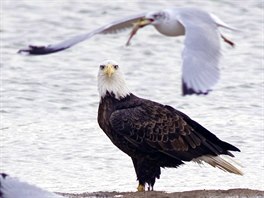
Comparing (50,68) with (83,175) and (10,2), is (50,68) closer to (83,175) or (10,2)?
(10,2)

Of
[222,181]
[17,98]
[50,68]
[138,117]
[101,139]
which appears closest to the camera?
[138,117]

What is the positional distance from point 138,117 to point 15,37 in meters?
7.59

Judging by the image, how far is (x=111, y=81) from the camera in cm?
1002

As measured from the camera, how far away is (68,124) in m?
12.9

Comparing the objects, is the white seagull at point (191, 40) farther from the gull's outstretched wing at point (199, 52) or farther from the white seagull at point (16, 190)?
the white seagull at point (16, 190)

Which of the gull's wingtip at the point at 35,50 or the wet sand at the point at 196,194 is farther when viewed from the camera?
the gull's wingtip at the point at 35,50

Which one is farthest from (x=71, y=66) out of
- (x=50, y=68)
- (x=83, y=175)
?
(x=83, y=175)

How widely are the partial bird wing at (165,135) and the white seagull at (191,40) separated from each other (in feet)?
3.37

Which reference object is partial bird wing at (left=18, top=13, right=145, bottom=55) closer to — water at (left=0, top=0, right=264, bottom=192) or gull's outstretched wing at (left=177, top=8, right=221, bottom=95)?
gull's outstretched wing at (left=177, top=8, right=221, bottom=95)

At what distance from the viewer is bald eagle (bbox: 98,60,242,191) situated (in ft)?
31.7

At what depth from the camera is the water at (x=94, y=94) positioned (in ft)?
35.8

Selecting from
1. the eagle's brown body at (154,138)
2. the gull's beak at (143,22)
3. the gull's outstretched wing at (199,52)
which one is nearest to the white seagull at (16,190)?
the eagle's brown body at (154,138)

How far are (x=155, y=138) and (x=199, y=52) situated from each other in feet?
7.25

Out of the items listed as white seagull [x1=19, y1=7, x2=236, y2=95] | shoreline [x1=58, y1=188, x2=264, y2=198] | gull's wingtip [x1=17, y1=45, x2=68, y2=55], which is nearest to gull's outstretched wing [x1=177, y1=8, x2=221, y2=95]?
white seagull [x1=19, y1=7, x2=236, y2=95]
